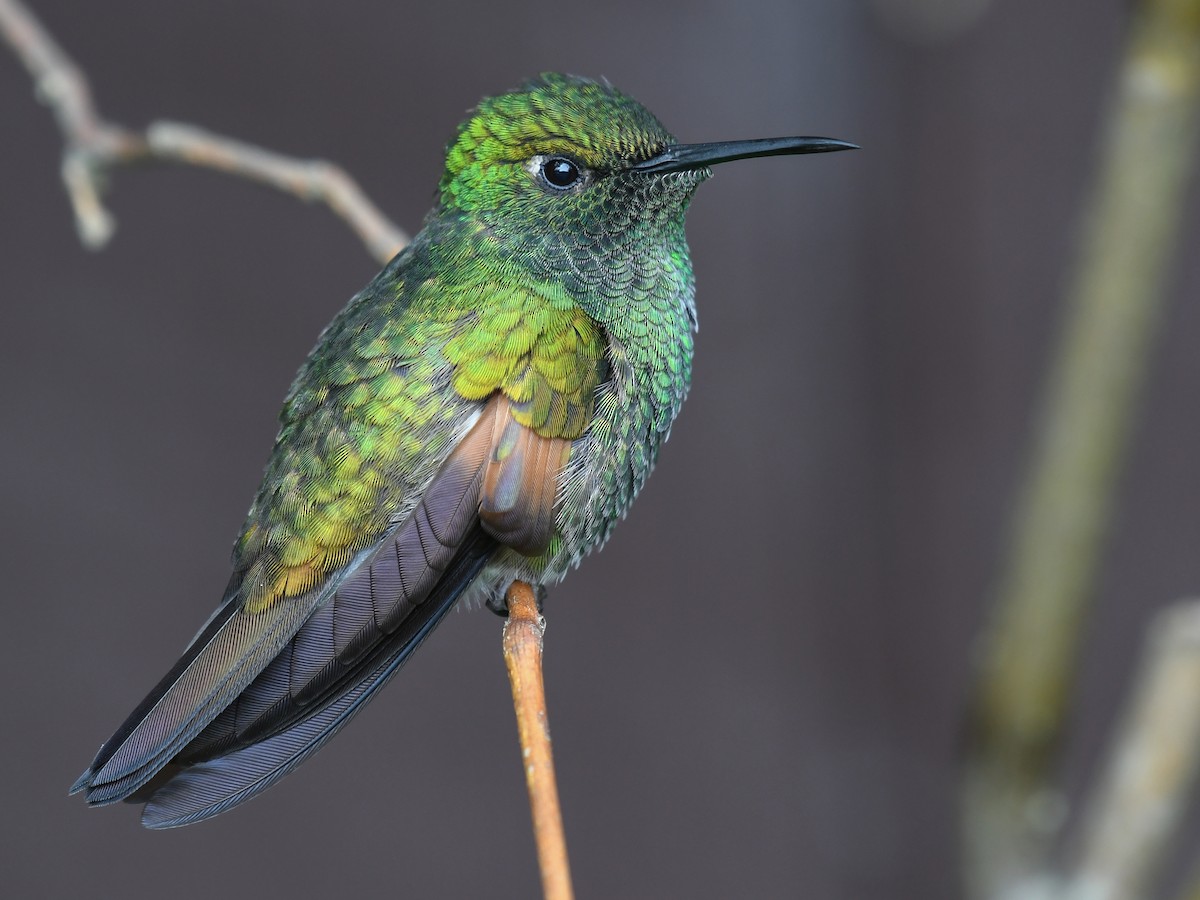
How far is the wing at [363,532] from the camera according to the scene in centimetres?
136

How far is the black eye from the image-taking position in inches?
64.6

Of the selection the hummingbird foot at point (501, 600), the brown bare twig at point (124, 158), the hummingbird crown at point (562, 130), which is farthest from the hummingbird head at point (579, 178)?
the hummingbird foot at point (501, 600)

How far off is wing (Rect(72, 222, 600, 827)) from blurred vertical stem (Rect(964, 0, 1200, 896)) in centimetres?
57

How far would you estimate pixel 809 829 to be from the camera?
3.86m

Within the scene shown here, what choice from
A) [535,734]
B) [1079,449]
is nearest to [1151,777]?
[1079,449]

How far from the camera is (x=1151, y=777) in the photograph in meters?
1.41

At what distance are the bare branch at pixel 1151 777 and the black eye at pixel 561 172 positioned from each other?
88 centimetres

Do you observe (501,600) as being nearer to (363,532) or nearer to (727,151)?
(363,532)

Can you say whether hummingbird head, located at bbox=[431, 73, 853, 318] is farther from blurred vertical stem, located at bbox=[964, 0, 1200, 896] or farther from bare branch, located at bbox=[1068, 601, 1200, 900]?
bare branch, located at bbox=[1068, 601, 1200, 900]

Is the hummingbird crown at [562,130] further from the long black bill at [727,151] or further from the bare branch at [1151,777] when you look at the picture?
the bare branch at [1151,777]

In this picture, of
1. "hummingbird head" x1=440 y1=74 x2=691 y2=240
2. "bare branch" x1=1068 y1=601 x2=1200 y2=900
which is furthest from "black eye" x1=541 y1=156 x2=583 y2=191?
"bare branch" x1=1068 y1=601 x2=1200 y2=900

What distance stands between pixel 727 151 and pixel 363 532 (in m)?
0.62

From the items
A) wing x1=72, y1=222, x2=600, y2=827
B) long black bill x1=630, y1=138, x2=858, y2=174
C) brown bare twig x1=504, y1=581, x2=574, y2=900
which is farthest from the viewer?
long black bill x1=630, y1=138, x2=858, y2=174

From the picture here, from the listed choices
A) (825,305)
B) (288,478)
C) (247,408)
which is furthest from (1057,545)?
(825,305)
